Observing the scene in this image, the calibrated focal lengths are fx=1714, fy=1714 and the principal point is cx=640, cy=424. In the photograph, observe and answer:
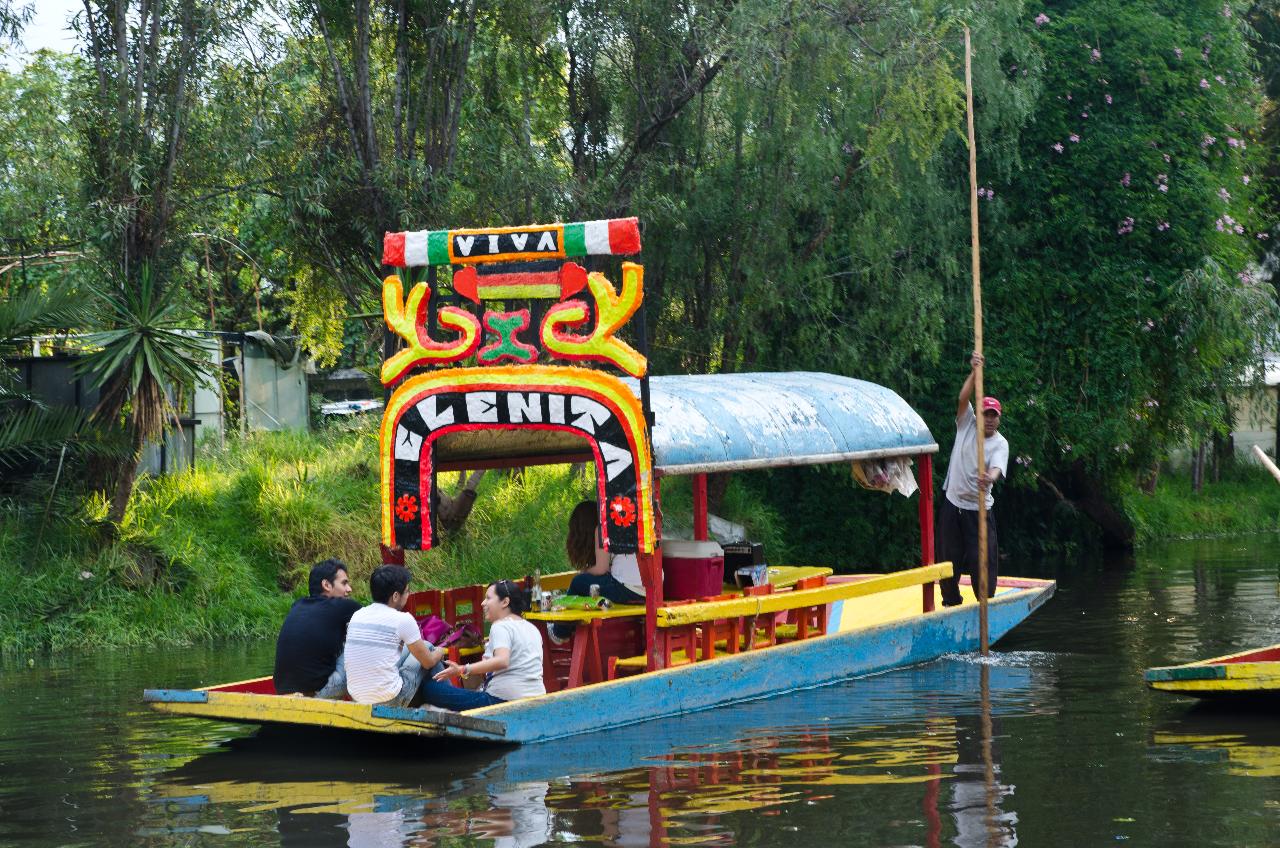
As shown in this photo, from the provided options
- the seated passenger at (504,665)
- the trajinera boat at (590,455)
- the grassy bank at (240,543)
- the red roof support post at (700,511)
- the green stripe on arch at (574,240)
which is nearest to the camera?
the seated passenger at (504,665)

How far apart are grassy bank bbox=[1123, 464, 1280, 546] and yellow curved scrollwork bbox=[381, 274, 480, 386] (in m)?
17.7

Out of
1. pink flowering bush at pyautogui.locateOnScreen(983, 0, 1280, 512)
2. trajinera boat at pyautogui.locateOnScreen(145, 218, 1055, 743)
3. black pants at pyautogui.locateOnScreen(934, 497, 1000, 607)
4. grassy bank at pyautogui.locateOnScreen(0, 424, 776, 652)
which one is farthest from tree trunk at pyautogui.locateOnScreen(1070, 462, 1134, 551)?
trajinera boat at pyautogui.locateOnScreen(145, 218, 1055, 743)

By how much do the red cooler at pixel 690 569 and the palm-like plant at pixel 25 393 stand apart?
707 cm

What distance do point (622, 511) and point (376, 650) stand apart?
5.46 feet

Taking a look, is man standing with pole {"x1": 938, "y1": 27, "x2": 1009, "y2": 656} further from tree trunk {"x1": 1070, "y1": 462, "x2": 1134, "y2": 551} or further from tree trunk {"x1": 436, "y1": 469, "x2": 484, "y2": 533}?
tree trunk {"x1": 1070, "y1": 462, "x2": 1134, "y2": 551}

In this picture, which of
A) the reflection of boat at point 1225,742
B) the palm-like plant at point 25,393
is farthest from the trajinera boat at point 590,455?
the palm-like plant at point 25,393

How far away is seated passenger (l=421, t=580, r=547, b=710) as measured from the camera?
988cm

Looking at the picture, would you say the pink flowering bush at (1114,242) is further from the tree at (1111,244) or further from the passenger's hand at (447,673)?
the passenger's hand at (447,673)

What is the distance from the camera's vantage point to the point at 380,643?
31.6 ft

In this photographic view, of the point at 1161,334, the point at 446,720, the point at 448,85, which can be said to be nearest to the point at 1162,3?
the point at 1161,334

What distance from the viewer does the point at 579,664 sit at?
10648 mm

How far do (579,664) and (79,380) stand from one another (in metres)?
9.36

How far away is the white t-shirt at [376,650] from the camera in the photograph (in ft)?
31.6

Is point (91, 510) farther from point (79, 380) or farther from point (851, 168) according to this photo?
point (851, 168)
